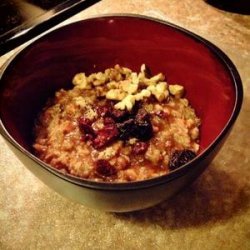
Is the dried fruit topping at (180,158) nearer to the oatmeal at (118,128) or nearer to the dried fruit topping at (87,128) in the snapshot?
the oatmeal at (118,128)

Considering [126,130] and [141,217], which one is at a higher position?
[126,130]

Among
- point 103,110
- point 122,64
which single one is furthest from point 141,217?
point 122,64

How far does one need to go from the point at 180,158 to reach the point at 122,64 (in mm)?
322

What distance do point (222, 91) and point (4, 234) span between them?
0.49m

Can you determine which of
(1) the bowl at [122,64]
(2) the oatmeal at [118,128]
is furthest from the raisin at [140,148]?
(1) the bowl at [122,64]

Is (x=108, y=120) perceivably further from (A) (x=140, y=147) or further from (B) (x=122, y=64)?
(B) (x=122, y=64)

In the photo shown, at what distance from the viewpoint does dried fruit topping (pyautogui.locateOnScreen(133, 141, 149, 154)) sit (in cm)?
72

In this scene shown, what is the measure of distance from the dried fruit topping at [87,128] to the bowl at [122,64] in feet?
0.36

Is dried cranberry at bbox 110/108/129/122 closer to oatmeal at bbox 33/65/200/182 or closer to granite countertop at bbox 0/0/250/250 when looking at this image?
oatmeal at bbox 33/65/200/182

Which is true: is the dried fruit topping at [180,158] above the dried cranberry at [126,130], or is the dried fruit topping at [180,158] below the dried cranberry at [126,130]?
below

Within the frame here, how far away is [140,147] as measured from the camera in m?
0.72

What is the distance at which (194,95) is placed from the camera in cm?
84

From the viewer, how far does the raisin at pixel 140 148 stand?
2.36ft

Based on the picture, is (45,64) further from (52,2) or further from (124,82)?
(52,2)
